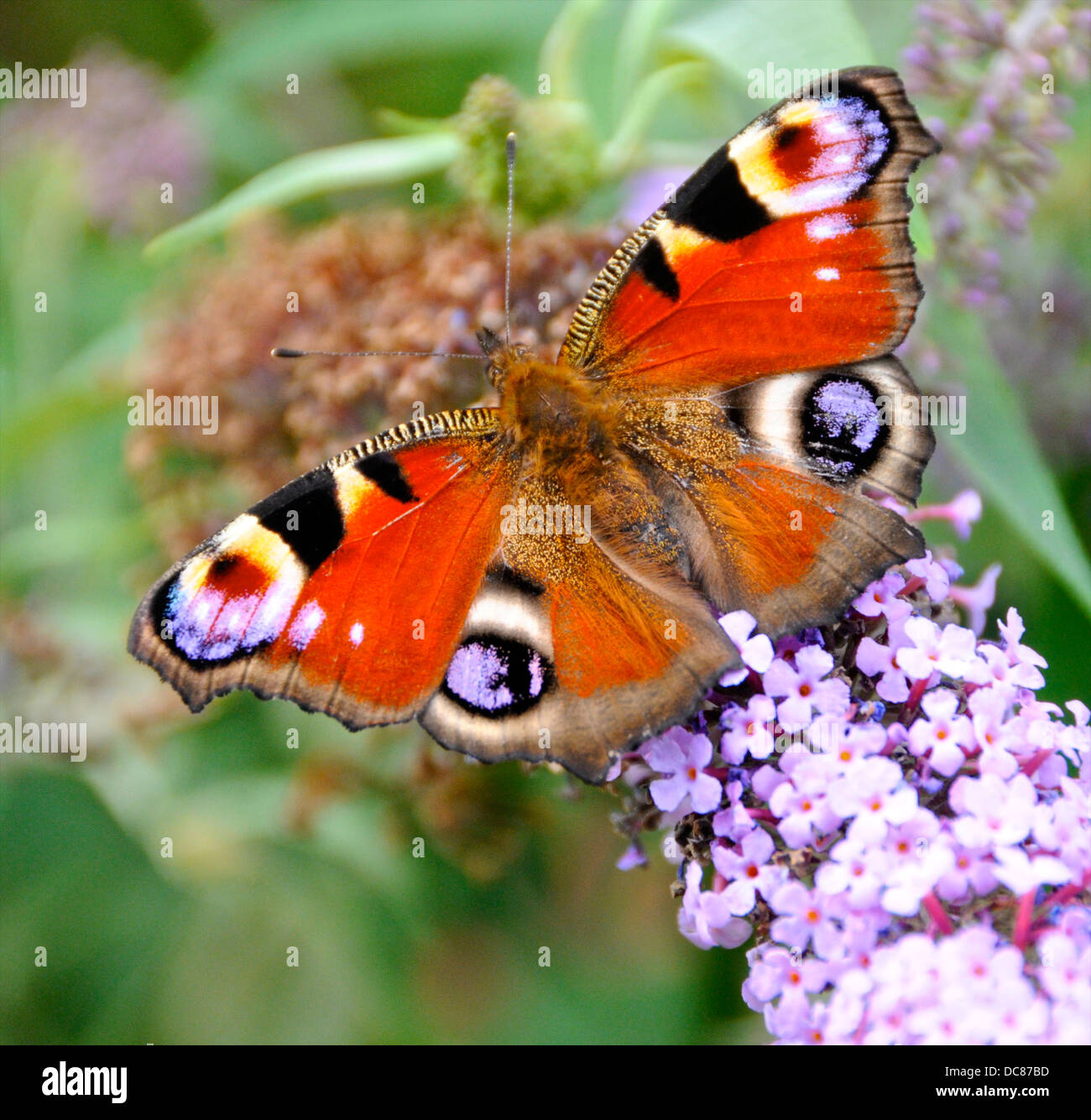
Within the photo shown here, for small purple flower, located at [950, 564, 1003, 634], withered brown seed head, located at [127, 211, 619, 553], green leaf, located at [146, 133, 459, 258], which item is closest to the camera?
small purple flower, located at [950, 564, 1003, 634]

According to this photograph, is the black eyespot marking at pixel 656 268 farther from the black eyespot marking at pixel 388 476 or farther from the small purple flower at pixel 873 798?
the small purple flower at pixel 873 798

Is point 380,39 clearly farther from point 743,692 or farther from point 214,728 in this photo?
point 743,692

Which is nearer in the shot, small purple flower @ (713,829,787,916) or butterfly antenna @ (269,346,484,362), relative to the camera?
small purple flower @ (713,829,787,916)

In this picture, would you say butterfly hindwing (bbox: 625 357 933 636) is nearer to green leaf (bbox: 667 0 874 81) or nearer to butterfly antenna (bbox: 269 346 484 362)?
butterfly antenna (bbox: 269 346 484 362)

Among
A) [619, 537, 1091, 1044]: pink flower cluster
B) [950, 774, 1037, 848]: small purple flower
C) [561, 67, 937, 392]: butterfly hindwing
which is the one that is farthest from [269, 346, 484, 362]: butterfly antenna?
[950, 774, 1037, 848]: small purple flower

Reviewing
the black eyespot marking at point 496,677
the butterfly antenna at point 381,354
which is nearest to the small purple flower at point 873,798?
the black eyespot marking at point 496,677
